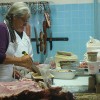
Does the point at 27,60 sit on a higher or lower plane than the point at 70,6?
lower

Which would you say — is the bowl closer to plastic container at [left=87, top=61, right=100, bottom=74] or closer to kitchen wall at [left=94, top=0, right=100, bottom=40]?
plastic container at [left=87, top=61, right=100, bottom=74]

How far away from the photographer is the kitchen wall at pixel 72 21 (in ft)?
15.2

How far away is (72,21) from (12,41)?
91.5 inches

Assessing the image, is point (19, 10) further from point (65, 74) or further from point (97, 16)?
point (97, 16)

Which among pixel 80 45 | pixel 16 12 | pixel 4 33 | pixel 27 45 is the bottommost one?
pixel 80 45

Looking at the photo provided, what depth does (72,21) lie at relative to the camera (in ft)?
15.3

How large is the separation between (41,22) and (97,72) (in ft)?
8.18

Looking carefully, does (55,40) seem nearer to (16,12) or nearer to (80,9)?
(80,9)

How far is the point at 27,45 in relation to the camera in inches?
114

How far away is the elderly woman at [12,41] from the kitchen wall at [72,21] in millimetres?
1953

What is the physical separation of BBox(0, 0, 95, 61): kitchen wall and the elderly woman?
1.95m

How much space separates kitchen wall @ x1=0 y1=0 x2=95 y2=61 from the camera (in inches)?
182

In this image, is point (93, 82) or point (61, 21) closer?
point (93, 82)

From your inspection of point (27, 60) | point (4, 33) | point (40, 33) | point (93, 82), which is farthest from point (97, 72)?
point (40, 33)
